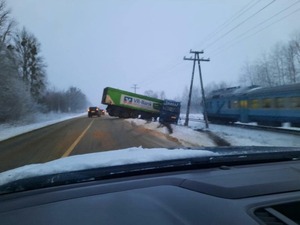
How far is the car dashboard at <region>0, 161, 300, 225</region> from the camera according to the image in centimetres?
206

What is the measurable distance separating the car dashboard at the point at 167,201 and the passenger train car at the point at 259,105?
26238mm

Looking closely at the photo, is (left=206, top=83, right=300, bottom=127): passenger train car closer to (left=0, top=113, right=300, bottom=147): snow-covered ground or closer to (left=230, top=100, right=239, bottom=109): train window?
(left=230, top=100, right=239, bottom=109): train window

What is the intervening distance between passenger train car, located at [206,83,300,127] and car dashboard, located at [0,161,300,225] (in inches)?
1033

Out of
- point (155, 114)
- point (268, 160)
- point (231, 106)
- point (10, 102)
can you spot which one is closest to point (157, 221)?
point (268, 160)

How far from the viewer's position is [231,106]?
38906 mm

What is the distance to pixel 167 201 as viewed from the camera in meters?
2.31

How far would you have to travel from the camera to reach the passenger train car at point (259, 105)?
91.8ft

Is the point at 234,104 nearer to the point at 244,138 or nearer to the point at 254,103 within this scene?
the point at 254,103

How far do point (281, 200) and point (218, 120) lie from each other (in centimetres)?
4268

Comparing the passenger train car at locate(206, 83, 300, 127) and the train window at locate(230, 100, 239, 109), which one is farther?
the train window at locate(230, 100, 239, 109)

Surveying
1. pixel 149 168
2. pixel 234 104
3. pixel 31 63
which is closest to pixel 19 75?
pixel 31 63

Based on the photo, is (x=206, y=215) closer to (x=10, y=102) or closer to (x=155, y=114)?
(x=10, y=102)

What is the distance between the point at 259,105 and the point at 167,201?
31.7 m

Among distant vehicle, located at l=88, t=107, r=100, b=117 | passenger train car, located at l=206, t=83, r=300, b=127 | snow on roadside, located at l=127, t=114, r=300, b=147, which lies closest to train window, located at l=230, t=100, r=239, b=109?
passenger train car, located at l=206, t=83, r=300, b=127
